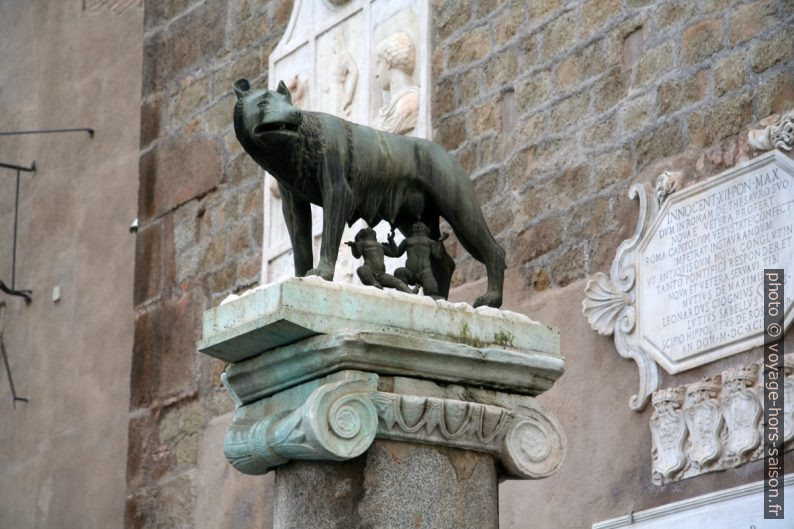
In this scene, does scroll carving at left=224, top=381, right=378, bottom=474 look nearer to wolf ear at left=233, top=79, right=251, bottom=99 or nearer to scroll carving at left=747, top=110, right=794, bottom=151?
wolf ear at left=233, top=79, right=251, bottom=99

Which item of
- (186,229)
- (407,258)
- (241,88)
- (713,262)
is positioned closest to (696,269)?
(713,262)

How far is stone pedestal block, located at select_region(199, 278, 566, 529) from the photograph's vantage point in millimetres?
4645

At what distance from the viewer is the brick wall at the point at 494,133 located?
7.59 meters

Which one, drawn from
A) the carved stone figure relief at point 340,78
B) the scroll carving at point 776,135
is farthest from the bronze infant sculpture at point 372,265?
the carved stone figure relief at point 340,78

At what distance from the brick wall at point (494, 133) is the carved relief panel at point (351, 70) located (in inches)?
4.7

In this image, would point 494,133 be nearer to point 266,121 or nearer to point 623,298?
point 623,298

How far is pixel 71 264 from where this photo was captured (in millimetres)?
12008

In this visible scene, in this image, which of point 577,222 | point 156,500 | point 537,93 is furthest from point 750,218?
point 156,500

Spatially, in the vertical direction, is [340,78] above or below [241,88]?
above

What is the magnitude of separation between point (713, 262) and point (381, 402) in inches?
117

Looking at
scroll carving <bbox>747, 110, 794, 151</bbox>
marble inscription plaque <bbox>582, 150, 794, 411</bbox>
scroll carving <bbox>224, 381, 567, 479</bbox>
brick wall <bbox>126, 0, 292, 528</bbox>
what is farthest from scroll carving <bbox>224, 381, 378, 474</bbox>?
brick wall <bbox>126, 0, 292, 528</bbox>

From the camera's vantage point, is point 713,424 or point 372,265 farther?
point 713,424

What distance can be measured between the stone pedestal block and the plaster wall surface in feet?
21.3

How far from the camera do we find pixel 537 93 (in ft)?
28.0
